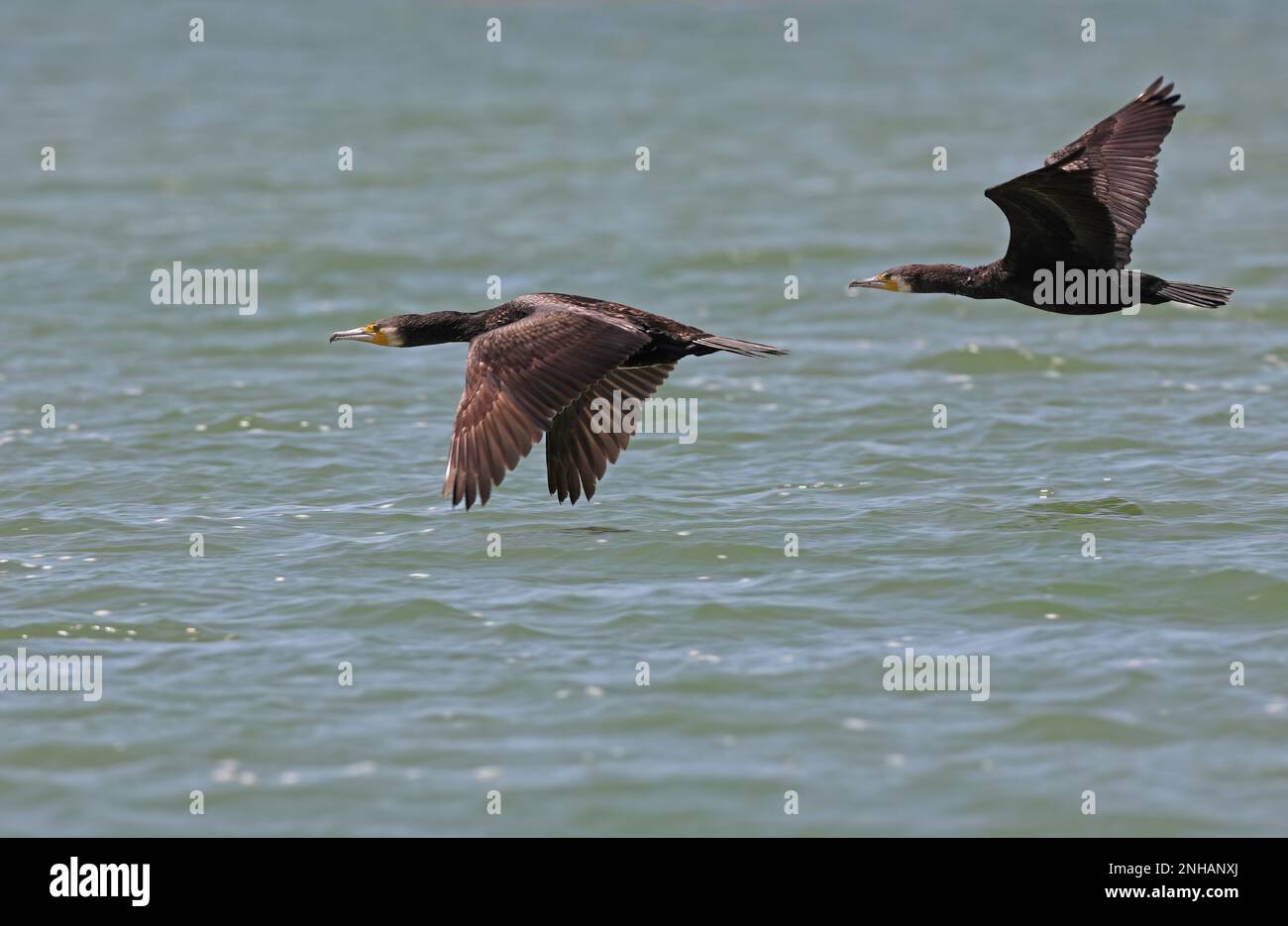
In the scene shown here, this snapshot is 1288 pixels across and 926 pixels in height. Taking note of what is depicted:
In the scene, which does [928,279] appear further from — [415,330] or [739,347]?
[415,330]

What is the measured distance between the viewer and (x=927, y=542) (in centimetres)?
1127

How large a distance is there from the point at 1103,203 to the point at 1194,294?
82 centimetres

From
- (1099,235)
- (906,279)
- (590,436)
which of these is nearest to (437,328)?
(590,436)

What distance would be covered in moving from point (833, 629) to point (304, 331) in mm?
9777

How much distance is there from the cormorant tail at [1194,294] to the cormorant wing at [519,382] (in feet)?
11.6

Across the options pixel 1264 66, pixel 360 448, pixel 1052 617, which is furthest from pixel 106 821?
pixel 1264 66

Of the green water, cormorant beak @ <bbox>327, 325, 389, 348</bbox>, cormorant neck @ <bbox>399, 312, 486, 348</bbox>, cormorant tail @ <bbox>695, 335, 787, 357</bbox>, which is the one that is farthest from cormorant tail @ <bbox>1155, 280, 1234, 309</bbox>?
cormorant beak @ <bbox>327, 325, 389, 348</bbox>

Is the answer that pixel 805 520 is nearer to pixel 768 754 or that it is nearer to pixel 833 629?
pixel 833 629

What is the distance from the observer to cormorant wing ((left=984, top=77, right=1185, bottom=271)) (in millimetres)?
11438

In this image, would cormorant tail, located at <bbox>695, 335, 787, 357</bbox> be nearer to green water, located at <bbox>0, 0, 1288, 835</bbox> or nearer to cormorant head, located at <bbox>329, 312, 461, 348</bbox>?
green water, located at <bbox>0, 0, 1288, 835</bbox>

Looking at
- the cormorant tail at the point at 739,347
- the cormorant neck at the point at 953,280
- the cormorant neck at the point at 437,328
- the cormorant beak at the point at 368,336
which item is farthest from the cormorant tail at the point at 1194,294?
the cormorant beak at the point at 368,336

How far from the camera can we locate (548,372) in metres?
9.91

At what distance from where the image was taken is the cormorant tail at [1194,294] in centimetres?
1155

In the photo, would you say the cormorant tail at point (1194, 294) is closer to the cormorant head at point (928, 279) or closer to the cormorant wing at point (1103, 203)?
the cormorant wing at point (1103, 203)
